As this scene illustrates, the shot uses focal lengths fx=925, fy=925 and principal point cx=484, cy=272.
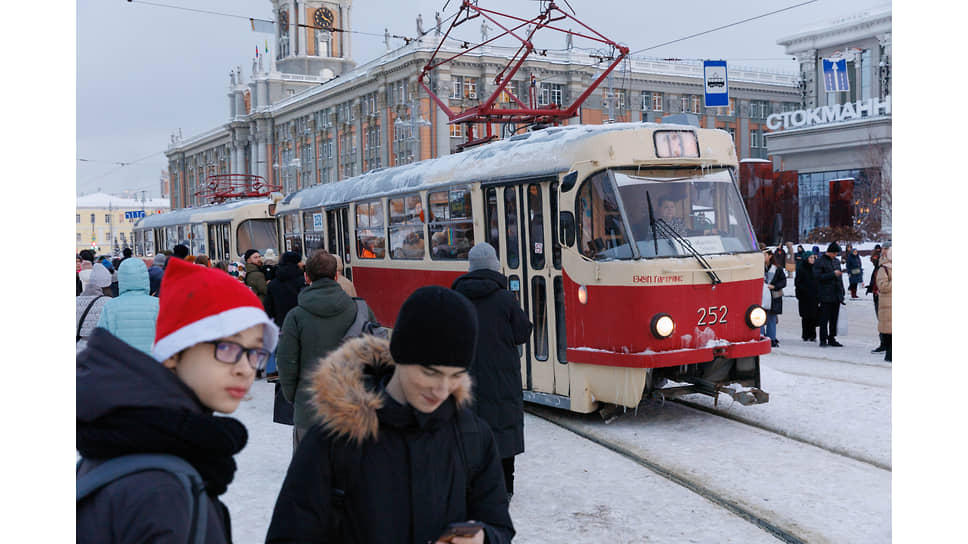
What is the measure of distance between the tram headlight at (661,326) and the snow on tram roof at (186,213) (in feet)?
52.4

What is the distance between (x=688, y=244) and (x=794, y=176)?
3849cm

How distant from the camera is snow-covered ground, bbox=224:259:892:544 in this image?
5.44 meters

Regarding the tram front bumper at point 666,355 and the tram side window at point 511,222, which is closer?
the tram front bumper at point 666,355

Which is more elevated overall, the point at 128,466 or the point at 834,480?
the point at 128,466

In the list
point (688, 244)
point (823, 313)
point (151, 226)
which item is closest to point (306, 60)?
point (151, 226)

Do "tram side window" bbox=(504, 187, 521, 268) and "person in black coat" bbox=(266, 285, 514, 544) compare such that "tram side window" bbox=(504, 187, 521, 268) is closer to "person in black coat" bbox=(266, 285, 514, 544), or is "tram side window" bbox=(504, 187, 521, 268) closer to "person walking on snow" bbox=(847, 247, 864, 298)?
"person in black coat" bbox=(266, 285, 514, 544)

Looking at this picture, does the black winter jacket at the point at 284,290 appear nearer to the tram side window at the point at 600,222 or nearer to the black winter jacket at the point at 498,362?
the tram side window at the point at 600,222

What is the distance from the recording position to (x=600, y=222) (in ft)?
27.0

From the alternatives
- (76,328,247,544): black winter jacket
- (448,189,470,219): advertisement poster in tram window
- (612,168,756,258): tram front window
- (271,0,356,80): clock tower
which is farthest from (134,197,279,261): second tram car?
(271,0,356,80): clock tower

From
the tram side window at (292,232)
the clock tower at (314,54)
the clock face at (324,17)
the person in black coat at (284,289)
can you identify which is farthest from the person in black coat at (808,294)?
the clock tower at (314,54)

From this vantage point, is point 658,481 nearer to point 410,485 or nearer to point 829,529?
point 829,529

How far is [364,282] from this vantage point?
518 inches

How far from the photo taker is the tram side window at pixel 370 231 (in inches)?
495

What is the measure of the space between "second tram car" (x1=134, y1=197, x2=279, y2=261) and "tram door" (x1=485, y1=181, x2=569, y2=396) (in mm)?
12563
